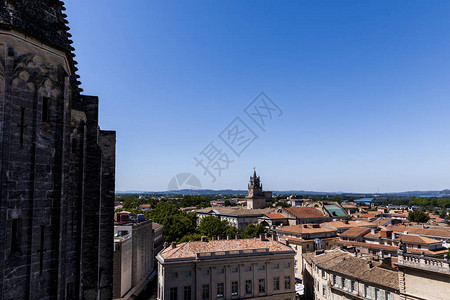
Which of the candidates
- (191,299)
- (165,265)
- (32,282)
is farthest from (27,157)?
(191,299)

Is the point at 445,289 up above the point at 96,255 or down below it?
below

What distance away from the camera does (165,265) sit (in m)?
32.6

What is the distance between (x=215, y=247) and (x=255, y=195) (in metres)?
89.9

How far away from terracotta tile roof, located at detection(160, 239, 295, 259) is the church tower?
3281 inches

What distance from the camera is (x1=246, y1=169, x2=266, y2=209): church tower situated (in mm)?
124125

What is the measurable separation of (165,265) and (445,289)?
2627cm

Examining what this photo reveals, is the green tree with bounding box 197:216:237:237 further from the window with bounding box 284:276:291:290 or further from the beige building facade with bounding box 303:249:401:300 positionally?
the window with bounding box 284:276:291:290

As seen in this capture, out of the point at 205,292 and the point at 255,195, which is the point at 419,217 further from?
the point at 205,292

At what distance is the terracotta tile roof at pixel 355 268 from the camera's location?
29031 mm

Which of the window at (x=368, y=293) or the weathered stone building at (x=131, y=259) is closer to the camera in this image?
the window at (x=368, y=293)

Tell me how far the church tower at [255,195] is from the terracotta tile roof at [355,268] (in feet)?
270

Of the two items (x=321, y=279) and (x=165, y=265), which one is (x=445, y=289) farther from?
(x=165, y=265)

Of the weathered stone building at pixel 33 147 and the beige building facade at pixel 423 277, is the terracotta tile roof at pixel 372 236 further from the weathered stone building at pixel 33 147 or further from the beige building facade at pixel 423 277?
the weathered stone building at pixel 33 147

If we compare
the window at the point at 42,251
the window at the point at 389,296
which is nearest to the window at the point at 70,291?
the window at the point at 42,251
